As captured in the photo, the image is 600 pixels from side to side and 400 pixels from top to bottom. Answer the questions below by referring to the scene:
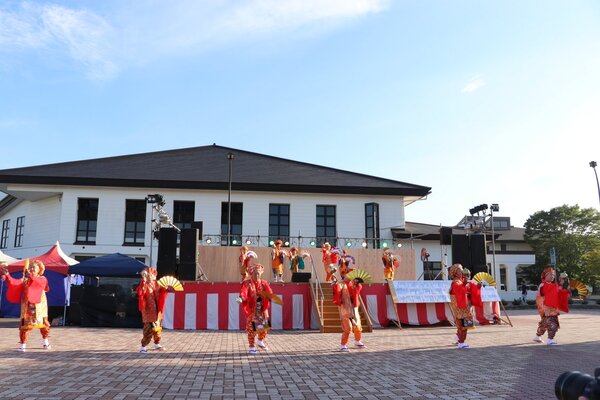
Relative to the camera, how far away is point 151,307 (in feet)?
34.0

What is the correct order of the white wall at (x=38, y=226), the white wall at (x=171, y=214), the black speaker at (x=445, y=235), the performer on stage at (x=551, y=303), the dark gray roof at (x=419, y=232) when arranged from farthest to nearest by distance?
the dark gray roof at (x=419, y=232) < the white wall at (x=38, y=226) < the white wall at (x=171, y=214) < the black speaker at (x=445, y=235) < the performer on stage at (x=551, y=303)

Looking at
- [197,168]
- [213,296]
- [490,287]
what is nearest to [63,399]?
[213,296]

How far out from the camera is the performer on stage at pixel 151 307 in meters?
10.1

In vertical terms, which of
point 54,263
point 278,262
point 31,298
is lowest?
point 31,298

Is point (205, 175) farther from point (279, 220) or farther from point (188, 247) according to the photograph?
point (188, 247)

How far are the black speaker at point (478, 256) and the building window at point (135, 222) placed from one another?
17397mm

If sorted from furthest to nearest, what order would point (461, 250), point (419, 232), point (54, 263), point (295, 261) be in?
point (419, 232) → point (295, 261) → point (461, 250) → point (54, 263)

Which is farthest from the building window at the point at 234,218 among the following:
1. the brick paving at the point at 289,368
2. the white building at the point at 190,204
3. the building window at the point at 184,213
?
the brick paving at the point at 289,368

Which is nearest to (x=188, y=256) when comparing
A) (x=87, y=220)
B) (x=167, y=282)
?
(x=167, y=282)

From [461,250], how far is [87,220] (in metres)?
20.0

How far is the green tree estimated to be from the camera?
1682 inches

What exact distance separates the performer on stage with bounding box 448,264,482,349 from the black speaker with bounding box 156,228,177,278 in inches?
365

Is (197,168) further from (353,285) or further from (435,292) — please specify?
(353,285)

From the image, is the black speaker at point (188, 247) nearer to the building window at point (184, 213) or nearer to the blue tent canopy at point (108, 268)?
the blue tent canopy at point (108, 268)
